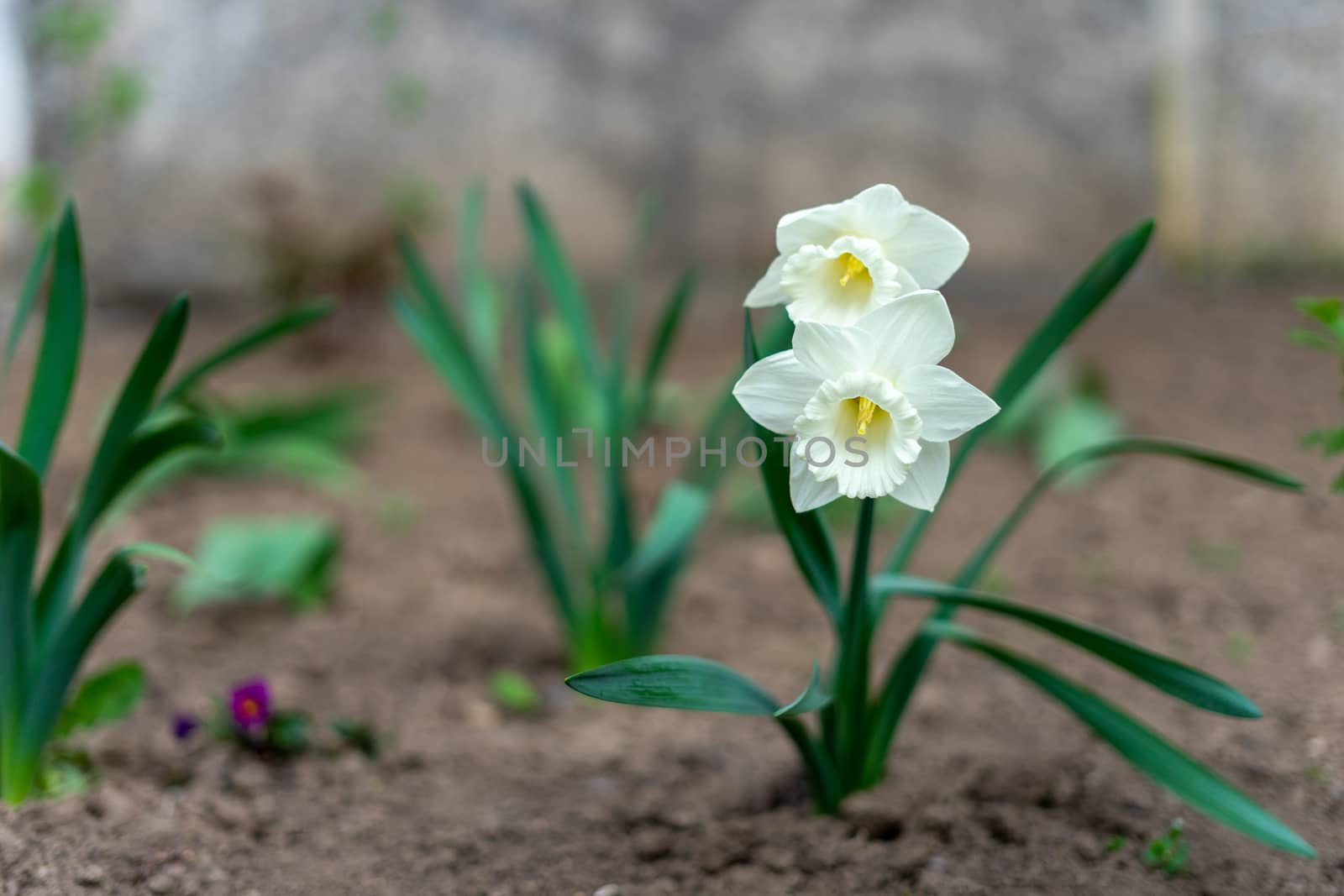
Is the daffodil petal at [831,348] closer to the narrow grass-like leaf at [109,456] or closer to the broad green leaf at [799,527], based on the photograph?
the broad green leaf at [799,527]

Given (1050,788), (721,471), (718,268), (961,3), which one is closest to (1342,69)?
(961,3)

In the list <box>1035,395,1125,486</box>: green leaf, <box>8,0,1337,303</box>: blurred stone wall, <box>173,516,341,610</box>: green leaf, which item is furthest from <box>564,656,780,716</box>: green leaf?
<box>8,0,1337,303</box>: blurred stone wall

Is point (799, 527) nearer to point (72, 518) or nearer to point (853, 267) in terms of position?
point (853, 267)

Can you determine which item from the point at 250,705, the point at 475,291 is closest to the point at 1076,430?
the point at 475,291

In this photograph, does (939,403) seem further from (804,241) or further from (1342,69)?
(1342,69)

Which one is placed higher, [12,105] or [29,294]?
[12,105]

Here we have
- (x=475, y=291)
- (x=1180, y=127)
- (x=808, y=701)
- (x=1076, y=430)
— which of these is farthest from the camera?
(x=1180, y=127)

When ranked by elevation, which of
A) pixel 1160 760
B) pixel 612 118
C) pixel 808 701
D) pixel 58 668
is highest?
pixel 612 118
